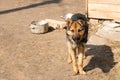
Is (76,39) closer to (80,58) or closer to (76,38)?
(76,38)

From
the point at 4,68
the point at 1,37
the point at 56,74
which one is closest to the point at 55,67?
the point at 56,74

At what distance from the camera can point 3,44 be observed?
8961 millimetres

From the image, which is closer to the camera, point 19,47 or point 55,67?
point 55,67

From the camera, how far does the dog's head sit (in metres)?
6.41

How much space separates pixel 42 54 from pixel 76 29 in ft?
6.78

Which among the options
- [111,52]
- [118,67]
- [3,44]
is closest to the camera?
[118,67]

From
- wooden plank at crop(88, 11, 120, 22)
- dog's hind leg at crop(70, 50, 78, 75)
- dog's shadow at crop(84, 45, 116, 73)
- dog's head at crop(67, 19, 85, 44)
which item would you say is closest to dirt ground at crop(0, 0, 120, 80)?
dog's shadow at crop(84, 45, 116, 73)

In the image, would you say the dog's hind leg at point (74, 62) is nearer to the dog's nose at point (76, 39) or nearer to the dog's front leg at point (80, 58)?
the dog's front leg at point (80, 58)

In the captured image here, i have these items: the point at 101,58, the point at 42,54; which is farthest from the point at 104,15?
the point at 42,54

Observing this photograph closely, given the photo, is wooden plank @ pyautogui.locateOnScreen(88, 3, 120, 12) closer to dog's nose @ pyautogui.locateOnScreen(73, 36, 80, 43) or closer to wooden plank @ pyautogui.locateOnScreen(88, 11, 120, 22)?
wooden plank @ pyautogui.locateOnScreen(88, 11, 120, 22)

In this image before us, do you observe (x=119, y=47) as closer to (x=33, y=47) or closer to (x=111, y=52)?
(x=111, y=52)

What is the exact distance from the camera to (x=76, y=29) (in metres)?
6.40

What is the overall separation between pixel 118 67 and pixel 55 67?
1.42 m

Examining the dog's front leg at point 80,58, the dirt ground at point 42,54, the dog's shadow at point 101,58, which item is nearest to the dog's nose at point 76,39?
the dog's front leg at point 80,58
